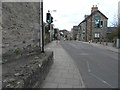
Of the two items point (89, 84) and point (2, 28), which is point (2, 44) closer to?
point (2, 28)

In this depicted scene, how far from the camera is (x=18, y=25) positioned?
164 inches

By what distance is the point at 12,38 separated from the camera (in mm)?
3834

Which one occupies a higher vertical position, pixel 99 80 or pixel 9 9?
pixel 9 9

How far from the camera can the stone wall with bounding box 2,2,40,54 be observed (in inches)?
139

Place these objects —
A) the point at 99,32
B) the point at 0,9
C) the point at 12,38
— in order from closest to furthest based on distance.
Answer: the point at 0,9 < the point at 12,38 < the point at 99,32

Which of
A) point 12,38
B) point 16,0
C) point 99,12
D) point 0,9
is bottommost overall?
point 12,38

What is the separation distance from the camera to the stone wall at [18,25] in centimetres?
354

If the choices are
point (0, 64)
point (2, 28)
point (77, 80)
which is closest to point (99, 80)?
point (77, 80)

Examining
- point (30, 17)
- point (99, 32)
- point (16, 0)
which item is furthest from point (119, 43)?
point (99, 32)

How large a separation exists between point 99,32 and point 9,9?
128 feet

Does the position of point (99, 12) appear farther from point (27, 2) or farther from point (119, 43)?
point (27, 2)

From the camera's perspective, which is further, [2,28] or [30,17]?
[30,17]

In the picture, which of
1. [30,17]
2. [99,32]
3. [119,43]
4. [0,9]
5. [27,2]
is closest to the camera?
[0,9]

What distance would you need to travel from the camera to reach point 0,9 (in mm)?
3293
